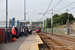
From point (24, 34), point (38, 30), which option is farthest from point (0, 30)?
point (38, 30)

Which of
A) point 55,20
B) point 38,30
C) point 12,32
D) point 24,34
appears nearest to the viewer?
point 12,32

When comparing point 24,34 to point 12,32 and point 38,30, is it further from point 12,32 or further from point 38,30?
point 38,30

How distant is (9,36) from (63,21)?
89.5 metres

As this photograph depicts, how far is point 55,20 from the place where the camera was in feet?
425

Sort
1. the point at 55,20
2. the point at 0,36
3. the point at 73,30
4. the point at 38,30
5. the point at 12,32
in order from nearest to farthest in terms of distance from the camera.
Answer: the point at 0,36 < the point at 12,32 < the point at 73,30 < the point at 38,30 < the point at 55,20

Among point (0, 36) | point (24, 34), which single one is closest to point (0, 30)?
point (0, 36)

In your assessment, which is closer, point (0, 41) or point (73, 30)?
point (0, 41)

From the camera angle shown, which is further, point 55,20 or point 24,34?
point 55,20

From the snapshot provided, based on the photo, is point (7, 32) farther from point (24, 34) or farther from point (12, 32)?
point (24, 34)

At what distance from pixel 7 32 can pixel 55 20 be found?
115m

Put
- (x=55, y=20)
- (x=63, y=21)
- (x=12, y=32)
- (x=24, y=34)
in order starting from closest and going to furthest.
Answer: (x=12, y=32) < (x=24, y=34) < (x=63, y=21) < (x=55, y=20)

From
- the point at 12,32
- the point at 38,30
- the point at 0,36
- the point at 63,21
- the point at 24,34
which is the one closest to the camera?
the point at 0,36

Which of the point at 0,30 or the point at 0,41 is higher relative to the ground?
the point at 0,30

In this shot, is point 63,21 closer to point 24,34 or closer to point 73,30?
point 73,30
